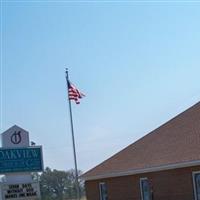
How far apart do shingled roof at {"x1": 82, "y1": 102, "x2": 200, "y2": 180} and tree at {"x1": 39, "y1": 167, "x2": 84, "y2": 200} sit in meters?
64.0

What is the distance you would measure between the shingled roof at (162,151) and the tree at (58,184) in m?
64.0

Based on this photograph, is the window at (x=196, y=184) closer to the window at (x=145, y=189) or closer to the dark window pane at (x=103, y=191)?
the window at (x=145, y=189)

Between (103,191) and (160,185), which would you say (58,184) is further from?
(160,185)

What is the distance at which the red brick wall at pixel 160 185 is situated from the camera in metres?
30.4

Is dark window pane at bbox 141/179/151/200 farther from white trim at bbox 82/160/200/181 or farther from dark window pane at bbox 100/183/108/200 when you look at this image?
dark window pane at bbox 100/183/108/200

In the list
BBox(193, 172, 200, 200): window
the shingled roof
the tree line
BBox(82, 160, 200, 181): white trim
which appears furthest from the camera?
the tree line

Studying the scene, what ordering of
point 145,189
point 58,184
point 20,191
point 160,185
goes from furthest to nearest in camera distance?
1. point 58,184
2. point 145,189
3. point 160,185
4. point 20,191

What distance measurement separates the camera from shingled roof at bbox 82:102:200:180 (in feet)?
101

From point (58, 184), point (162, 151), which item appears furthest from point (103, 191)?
point (58, 184)

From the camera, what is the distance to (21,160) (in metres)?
15.3

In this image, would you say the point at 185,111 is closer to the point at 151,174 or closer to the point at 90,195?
the point at 151,174

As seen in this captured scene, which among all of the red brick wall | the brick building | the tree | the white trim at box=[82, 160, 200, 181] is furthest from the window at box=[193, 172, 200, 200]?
the tree

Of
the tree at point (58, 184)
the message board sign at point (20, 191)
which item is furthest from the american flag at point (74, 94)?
the tree at point (58, 184)

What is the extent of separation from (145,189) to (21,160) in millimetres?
19830
